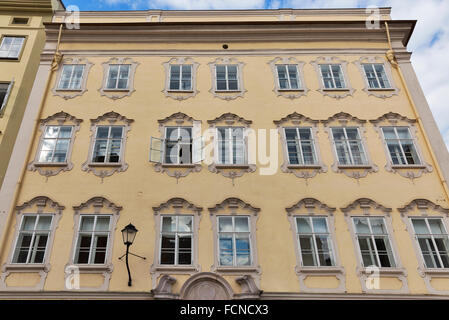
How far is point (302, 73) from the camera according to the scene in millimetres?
14648

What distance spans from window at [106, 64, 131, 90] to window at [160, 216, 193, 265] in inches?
238

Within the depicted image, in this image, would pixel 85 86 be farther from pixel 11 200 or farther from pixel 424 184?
pixel 424 184

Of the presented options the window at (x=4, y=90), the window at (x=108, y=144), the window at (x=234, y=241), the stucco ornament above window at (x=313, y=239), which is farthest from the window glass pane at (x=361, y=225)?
the window at (x=4, y=90)

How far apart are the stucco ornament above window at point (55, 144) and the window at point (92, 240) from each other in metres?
2.13

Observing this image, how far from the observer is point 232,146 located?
41.9 ft

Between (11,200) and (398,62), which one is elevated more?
(398,62)

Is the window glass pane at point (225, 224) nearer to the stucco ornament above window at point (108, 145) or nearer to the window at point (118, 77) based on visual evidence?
the stucco ornament above window at point (108, 145)

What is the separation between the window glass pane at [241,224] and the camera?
11.1 m

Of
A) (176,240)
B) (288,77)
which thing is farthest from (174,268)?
(288,77)

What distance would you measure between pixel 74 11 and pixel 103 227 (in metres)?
11.0

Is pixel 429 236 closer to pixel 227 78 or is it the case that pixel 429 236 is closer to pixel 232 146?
pixel 232 146

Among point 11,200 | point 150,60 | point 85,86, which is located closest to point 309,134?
point 150,60

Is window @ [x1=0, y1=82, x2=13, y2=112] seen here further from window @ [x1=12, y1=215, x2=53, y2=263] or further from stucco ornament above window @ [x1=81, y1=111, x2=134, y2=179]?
window @ [x1=12, y1=215, x2=53, y2=263]

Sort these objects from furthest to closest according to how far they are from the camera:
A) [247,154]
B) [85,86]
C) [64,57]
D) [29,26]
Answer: [29,26]
[64,57]
[85,86]
[247,154]
